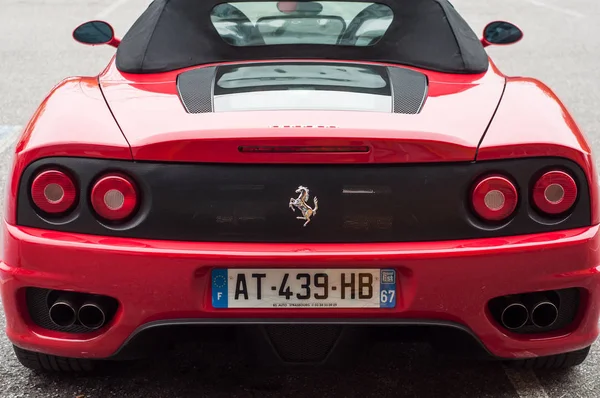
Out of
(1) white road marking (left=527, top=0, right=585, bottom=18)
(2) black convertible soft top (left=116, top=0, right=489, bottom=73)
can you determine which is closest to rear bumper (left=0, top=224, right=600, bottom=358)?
(2) black convertible soft top (left=116, top=0, right=489, bottom=73)

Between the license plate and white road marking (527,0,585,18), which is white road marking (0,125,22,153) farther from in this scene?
white road marking (527,0,585,18)

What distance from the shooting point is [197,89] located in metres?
3.38

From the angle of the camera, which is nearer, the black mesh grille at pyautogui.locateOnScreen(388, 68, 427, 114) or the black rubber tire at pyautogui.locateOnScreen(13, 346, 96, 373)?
the black mesh grille at pyautogui.locateOnScreen(388, 68, 427, 114)

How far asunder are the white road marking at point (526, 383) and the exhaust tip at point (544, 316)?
0.50 meters

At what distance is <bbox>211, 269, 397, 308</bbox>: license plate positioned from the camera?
299 cm

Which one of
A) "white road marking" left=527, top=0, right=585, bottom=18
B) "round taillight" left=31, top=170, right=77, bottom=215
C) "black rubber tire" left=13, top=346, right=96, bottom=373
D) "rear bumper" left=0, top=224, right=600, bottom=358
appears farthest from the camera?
"white road marking" left=527, top=0, right=585, bottom=18

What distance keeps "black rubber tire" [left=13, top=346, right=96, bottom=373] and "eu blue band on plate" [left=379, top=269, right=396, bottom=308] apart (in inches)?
45.1

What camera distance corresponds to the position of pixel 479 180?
3059mm

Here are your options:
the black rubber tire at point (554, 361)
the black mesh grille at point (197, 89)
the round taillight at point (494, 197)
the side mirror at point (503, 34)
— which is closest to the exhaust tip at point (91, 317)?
the black mesh grille at point (197, 89)

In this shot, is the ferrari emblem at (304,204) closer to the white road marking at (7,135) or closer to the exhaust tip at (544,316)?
the exhaust tip at (544,316)

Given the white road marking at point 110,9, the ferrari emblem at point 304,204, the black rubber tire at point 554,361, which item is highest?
the ferrari emblem at point 304,204

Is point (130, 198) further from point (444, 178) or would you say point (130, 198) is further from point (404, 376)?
point (404, 376)

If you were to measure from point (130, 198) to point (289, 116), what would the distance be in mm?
517

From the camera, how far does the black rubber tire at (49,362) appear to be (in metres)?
3.55
